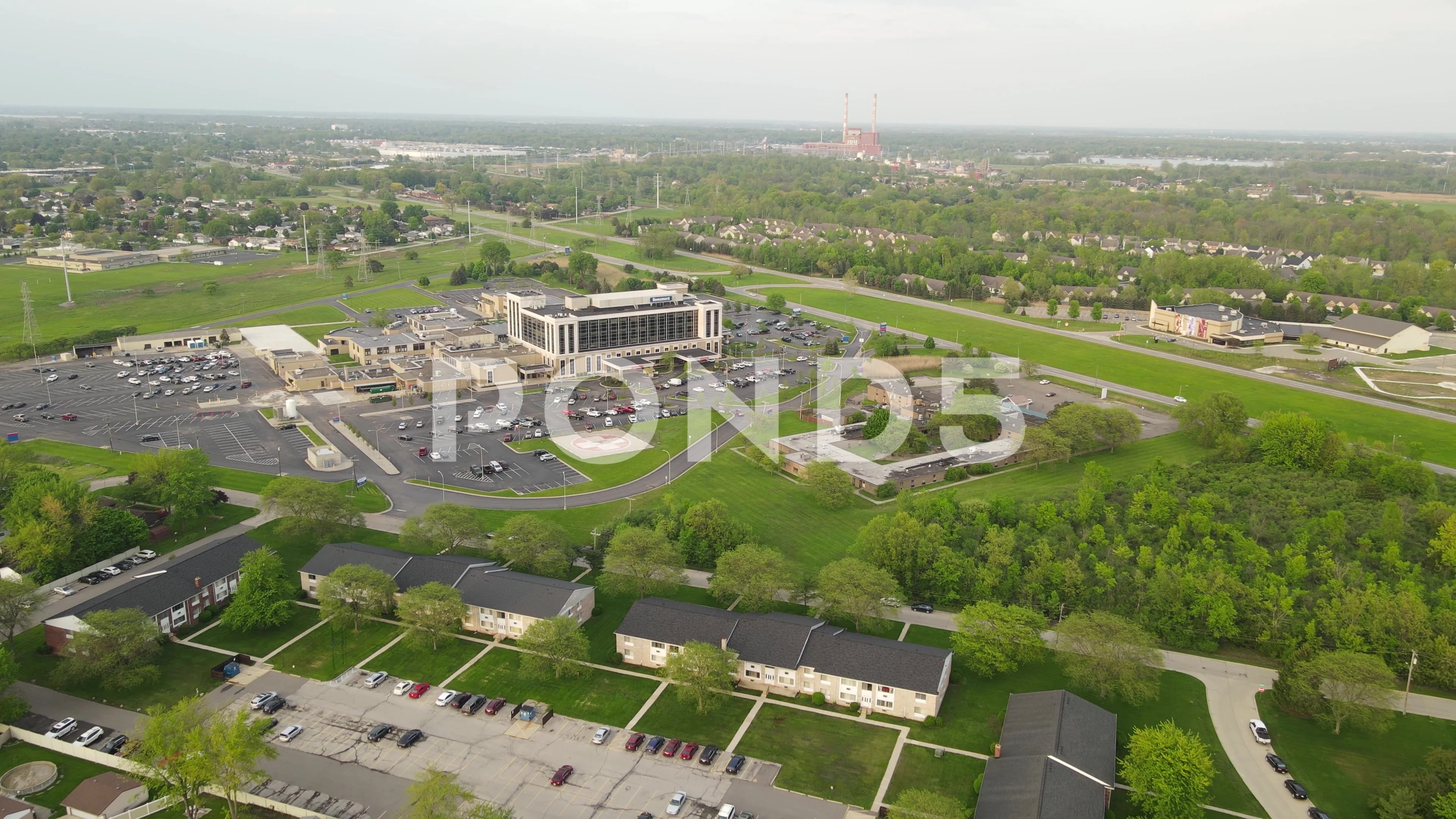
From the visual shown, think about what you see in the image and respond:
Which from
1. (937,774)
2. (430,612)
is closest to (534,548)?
→ (430,612)


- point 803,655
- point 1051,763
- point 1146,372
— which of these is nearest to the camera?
point 1051,763

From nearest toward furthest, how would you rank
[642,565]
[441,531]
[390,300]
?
[642,565] → [441,531] → [390,300]

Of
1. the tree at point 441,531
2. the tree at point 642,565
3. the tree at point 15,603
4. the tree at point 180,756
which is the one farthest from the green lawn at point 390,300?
the tree at point 180,756

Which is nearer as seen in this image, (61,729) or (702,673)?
(61,729)

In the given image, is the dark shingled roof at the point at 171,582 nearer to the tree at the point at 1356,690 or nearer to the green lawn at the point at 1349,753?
the green lawn at the point at 1349,753

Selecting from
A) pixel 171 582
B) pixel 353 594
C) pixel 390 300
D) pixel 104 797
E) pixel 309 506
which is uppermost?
pixel 390 300

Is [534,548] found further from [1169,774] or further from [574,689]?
[1169,774]

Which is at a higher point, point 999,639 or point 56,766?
point 999,639
